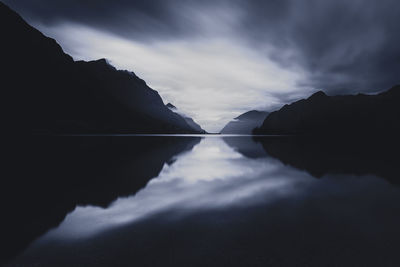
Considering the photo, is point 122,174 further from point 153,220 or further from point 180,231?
point 180,231

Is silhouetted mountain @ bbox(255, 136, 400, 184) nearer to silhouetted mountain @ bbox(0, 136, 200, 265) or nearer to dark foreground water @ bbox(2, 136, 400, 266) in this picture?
dark foreground water @ bbox(2, 136, 400, 266)

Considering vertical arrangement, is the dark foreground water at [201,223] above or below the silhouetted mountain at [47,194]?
above

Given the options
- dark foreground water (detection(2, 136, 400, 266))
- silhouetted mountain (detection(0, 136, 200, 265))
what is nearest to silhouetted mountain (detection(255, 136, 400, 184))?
dark foreground water (detection(2, 136, 400, 266))

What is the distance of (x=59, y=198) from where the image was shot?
10.6 metres

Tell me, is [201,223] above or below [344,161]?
below

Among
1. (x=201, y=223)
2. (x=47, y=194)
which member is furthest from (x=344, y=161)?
(x=47, y=194)

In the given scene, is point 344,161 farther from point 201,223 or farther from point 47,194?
point 47,194

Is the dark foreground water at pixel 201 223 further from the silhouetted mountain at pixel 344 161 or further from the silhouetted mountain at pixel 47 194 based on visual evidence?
the silhouetted mountain at pixel 344 161

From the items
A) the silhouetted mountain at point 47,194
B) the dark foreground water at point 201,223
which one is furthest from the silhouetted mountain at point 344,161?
the silhouetted mountain at point 47,194

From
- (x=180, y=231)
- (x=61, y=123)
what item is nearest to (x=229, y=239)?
(x=180, y=231)

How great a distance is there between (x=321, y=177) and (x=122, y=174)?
1574cm

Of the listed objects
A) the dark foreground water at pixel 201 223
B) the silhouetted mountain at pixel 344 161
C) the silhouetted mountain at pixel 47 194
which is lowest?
the silhouetted mountain at pixel 47 194

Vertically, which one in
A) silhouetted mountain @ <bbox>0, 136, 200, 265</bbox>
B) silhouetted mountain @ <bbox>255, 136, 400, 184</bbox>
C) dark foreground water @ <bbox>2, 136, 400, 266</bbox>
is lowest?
silhouetted mountain @ <bbox>0, 136, 200, 265</bbox>

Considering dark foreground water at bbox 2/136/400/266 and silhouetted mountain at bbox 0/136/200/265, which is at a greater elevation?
dark foreground water at bbox 2/136/400/266
